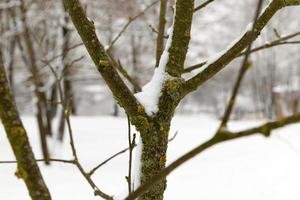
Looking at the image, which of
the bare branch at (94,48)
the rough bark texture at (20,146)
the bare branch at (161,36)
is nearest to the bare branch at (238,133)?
the rough bark texture at (20,146)

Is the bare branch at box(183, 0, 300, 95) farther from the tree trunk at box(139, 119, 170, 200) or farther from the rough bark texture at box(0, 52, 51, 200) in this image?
the rough bark texture at box(0, 52, 51, 200)

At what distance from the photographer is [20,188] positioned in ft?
16.3

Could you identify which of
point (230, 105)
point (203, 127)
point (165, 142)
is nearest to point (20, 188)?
point (165, 142)

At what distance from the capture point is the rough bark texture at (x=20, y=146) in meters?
1.08

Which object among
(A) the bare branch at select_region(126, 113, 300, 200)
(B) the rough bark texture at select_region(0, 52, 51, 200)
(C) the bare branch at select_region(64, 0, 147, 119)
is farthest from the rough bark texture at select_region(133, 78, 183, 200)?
(A) the bare branch at select_region(126, 113, 300, 200)

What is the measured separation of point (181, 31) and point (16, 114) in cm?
79

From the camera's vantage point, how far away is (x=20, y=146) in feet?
3.58

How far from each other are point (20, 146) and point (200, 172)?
16.6 ft

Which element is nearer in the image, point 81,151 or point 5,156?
point 5,156

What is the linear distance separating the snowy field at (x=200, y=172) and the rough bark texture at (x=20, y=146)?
70.1 inches

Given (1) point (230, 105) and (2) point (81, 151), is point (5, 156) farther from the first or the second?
(1) point (230, 105)

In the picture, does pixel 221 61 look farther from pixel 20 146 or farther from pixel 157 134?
pixel 20 146

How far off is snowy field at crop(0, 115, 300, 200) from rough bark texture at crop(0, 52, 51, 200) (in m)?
1.78

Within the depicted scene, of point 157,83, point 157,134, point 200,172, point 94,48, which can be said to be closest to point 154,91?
point 157,83
